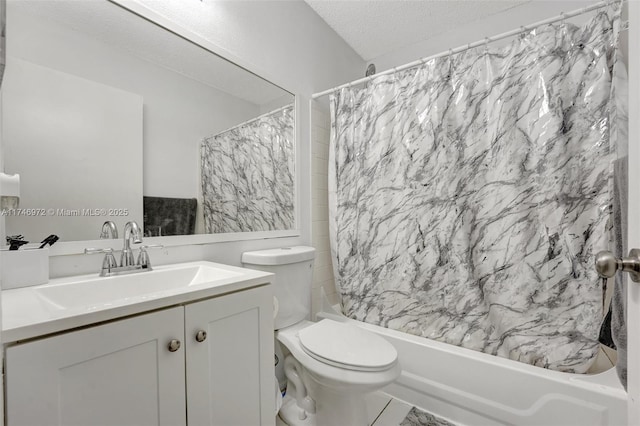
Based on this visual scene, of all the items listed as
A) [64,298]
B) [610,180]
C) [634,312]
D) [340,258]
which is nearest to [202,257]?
[64,298]

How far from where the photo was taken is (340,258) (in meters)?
1.89

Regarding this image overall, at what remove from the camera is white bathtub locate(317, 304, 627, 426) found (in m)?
1.11

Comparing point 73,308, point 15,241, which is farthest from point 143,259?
point 73,308

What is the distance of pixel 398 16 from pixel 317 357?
2.09 metres

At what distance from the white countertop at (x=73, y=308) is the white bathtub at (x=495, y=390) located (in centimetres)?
104

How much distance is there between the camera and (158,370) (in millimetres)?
714

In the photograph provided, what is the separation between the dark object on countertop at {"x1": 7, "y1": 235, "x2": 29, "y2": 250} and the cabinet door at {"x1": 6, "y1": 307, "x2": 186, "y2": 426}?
1.48ft

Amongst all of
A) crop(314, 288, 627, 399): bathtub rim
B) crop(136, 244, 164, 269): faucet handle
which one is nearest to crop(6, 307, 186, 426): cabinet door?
crop(136, 244, 164, 269): faucet handle

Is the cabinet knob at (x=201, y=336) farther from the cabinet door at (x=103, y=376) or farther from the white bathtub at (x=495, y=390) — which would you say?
the white bathtub at (x=495, y=390)

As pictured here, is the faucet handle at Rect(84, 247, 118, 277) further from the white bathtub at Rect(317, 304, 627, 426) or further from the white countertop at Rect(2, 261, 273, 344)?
the white bathtub at Rect(317, 304, 627, 426)

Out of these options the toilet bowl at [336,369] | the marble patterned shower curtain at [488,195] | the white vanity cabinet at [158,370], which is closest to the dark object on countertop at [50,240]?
the white vanity cabinet at [158,370]

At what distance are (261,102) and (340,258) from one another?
1.06m

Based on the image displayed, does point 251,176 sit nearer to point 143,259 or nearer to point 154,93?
point 154,93

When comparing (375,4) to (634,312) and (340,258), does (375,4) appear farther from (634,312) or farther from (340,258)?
(634,312)
